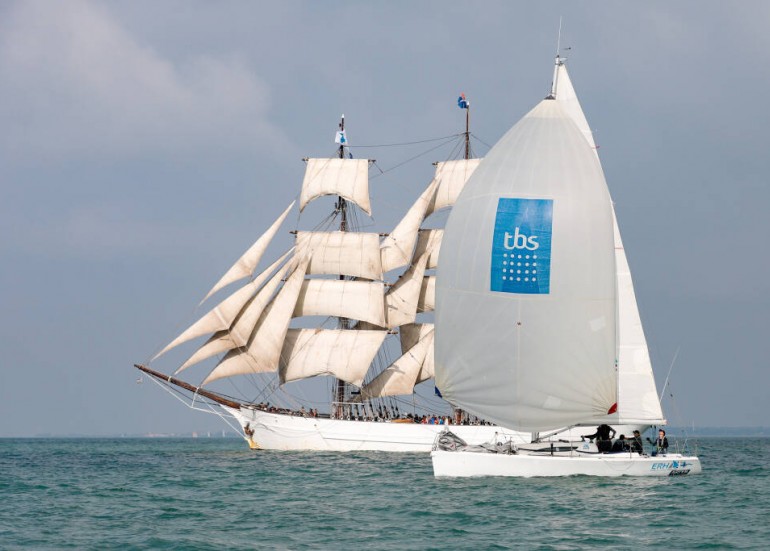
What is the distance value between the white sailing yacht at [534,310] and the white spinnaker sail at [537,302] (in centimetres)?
3

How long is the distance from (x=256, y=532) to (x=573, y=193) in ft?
54.3

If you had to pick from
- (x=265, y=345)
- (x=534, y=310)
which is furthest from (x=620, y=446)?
(x=265, y=345)

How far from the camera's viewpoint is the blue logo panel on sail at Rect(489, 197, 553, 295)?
1484 inches

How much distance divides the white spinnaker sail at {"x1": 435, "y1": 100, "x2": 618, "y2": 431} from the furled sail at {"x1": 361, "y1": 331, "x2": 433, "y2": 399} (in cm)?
3041

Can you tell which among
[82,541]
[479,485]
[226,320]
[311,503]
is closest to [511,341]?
[479,485]

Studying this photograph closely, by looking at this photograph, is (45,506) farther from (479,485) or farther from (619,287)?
(619,287)

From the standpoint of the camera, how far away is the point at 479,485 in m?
37.3

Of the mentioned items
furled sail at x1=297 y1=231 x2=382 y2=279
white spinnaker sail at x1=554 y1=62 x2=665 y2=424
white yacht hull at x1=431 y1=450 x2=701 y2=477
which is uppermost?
furled sail at x1=297 y1=231 x2=382 y2=279

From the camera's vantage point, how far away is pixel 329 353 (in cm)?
7175

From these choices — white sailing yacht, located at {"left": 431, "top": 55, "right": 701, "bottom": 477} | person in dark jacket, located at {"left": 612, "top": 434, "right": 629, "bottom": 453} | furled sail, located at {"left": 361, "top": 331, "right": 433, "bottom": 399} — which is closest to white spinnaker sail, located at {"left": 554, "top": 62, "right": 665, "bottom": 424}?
person in dark jacket, located at {"left": 612, "top": 434, "right": 629, "bottom": 453}

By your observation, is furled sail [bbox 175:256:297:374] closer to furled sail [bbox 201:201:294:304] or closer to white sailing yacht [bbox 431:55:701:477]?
furled sail [bbox 201:201:294:304]

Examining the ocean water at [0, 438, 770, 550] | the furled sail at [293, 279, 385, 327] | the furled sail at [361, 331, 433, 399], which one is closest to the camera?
the ocean water at [0, 438, 770, 550]

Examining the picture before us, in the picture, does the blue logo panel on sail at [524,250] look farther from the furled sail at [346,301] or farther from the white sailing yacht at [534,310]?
the furled sail at [346,301]

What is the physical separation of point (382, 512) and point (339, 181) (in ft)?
146
